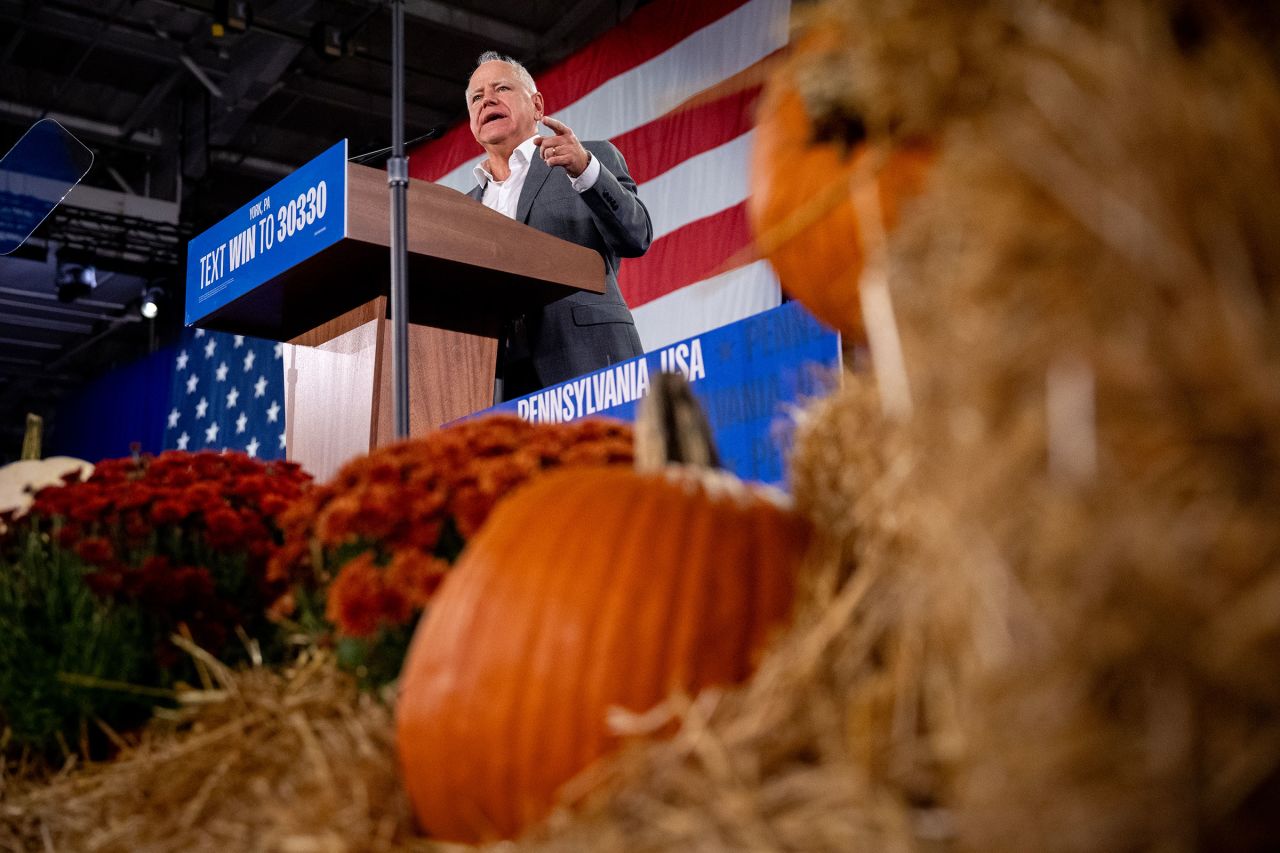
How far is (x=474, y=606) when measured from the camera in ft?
2.09

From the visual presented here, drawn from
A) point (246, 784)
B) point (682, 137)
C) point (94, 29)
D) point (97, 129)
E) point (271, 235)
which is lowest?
point (246, 784)

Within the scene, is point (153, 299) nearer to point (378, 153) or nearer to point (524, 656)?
point (378, 153)

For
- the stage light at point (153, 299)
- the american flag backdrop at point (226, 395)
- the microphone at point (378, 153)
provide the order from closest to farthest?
the microphone at point (378, 153)
the american flag backdrop at point (226, 395)
the stage light at point (153, 299)

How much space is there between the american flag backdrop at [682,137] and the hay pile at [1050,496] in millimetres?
3121

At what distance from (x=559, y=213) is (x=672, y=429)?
189 centimetres

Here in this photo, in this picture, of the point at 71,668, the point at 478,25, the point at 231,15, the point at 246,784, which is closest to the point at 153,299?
the point at 478,25

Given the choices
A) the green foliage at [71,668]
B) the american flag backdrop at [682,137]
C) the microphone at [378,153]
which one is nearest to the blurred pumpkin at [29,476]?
the green foliage at [71,668]

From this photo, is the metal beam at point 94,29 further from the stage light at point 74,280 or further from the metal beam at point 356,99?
the stage light at point 74,280

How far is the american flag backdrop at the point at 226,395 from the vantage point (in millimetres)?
6629

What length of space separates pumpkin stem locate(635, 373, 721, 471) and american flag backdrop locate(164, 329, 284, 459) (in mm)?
5309

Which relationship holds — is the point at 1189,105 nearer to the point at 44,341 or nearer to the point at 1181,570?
the point at 1181,570

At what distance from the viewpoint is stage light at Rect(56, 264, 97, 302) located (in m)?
8.27

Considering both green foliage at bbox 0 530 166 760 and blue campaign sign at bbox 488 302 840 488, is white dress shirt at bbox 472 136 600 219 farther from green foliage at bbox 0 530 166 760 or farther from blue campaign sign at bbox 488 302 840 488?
green foliage at bbox 0 530 166 760

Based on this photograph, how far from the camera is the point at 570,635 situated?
604 millimetres
